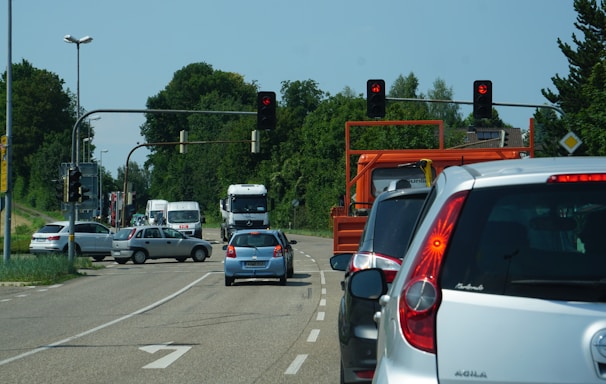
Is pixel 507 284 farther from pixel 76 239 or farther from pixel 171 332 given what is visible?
pixel 76 239

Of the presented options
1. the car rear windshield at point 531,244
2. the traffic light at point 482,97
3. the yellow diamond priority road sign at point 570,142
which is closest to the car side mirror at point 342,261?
the car rear windshield at point 531,244

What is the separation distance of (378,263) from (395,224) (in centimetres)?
38

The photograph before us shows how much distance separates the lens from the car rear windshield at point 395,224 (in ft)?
31.8

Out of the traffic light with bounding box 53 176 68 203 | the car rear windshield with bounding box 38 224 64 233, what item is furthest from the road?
the car rear windshield with bounding box 38 224 64 233

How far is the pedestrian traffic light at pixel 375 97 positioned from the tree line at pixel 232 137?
4299 centimetres

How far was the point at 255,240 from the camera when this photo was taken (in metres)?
30.0

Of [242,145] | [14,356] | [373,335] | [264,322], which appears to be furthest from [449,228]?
[242,145]

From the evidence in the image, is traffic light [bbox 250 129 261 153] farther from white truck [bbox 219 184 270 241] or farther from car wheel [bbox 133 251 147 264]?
white truck [bbox 219 184 270 241]

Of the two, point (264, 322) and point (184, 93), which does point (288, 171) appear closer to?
point (184, 93)

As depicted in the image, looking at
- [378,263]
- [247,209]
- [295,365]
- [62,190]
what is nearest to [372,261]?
[378,263]

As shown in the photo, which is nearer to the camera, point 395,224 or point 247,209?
point 395,224

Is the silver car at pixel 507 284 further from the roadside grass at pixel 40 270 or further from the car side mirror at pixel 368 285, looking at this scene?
the roadside grass at pixel 40 270

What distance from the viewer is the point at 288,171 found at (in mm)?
112500

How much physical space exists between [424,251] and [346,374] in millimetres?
4941
